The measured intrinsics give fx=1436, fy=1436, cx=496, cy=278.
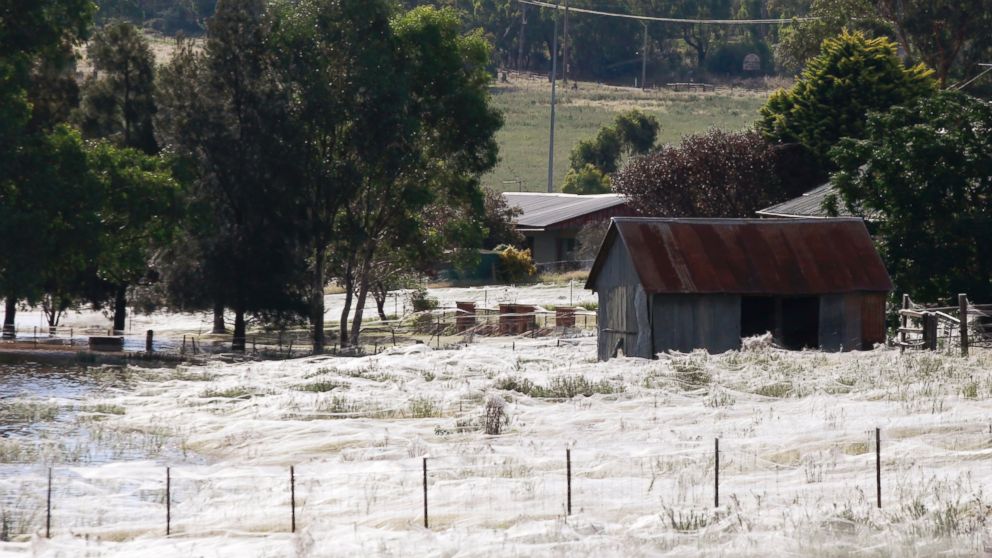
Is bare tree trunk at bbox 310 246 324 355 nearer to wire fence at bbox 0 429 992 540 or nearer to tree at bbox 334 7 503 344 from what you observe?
tree at bbox 334 7 503 344

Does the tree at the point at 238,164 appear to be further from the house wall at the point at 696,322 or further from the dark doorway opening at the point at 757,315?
the house wall at the point at 696,322

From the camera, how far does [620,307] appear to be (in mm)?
35500

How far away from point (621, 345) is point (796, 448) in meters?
16.8

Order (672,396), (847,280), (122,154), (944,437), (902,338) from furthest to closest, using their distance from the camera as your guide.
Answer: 1. (122,154)
2. (847,280)
3. (902,338)
4. (672,396)
5. (944,437)

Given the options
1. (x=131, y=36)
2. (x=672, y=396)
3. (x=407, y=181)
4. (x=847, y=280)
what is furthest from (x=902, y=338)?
(x=131, y=36)

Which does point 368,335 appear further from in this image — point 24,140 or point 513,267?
point 513,267

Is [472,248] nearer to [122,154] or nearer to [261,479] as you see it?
[122,154]

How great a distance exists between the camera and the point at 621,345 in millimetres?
35125

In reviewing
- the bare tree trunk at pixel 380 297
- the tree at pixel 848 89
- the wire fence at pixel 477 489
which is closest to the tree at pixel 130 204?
the bare tree trunk at pixel 380 297

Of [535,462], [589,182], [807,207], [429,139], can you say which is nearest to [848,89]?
[807,207]

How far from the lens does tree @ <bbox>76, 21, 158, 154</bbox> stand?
4931 cm

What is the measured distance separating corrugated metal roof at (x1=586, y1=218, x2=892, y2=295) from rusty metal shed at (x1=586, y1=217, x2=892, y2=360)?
0.02 meters

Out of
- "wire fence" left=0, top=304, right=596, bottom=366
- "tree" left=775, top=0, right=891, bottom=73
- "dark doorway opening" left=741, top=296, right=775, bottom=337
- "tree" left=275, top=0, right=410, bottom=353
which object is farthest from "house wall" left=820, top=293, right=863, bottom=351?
"tree" left=775, top=0, right=891, bottom=73

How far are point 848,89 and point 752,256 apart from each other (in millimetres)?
24994
